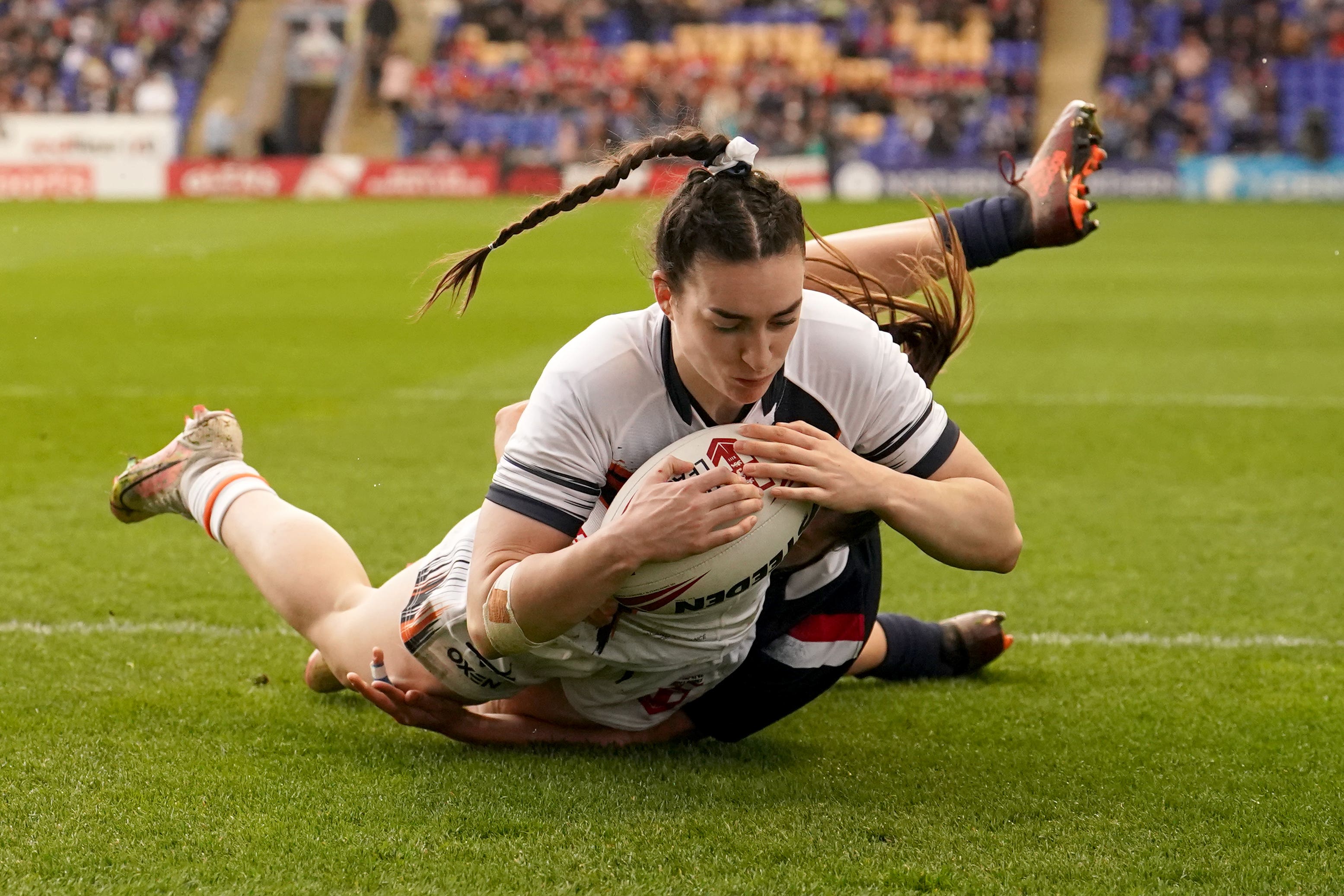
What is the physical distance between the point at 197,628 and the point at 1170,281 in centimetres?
1254

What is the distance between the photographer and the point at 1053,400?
29.2 ft

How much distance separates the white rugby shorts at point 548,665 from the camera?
332 cm

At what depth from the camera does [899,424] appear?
10.5ft

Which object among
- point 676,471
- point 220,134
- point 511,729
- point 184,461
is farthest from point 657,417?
point 220,134

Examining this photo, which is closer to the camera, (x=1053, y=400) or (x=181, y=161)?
(x=1053, y=400)

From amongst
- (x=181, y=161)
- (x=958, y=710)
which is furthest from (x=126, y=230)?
(x=958, y=710)

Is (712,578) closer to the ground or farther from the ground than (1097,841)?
farther from the ground

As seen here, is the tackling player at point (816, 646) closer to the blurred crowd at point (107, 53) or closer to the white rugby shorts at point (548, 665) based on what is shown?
the white rugby shorts at point (548, 665)

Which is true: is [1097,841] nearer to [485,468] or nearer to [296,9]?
[485,468]

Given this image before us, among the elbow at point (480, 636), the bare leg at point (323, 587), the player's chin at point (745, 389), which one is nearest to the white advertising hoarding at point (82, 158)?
the bare leg at point (323, 587)

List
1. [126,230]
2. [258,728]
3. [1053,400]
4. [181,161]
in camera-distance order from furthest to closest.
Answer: [181,161] → [126,230] → [1053,400] → [258,728]

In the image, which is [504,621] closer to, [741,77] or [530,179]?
[530,179]

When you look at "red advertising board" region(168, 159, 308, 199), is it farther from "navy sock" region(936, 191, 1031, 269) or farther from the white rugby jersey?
the white rugby jersey

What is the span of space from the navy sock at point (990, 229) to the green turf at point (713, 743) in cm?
116
